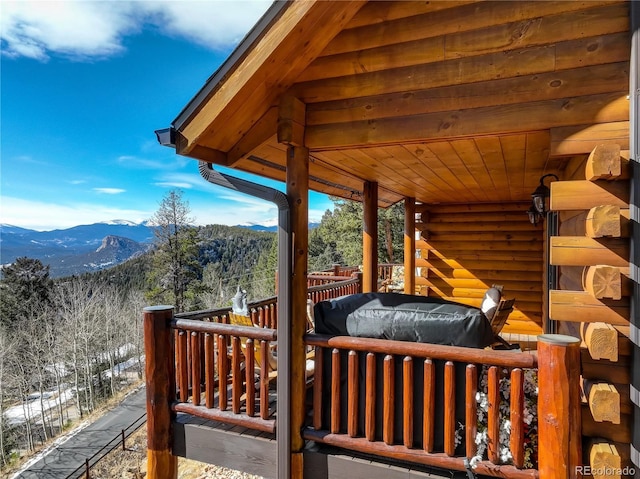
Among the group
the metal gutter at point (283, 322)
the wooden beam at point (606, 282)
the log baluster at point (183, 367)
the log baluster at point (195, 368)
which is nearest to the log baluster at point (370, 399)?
the metal gutter at point (283, 322)

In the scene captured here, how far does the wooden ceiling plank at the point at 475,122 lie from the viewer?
2150mm

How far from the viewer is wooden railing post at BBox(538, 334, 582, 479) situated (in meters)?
2.06

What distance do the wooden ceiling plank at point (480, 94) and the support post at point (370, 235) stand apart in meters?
2.39

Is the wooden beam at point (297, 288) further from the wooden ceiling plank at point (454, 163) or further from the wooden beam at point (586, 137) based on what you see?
the wooden beam at point (586, 137)

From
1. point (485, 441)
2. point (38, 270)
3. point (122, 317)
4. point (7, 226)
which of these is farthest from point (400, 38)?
point (7, 226)

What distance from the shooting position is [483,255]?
7.60 meters

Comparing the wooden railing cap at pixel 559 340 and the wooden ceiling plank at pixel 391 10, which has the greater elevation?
the wooden ceiling plank at pixel 391 10

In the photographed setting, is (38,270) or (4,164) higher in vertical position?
(4,164)

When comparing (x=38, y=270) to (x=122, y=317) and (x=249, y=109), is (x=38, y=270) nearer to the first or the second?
(x=122, y=317)

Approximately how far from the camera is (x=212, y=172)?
2.95m

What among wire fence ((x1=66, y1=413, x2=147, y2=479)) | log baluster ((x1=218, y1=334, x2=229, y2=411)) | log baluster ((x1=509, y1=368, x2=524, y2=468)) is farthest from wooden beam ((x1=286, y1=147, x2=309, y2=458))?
wire fence ((x1=66, y1=413, x2=147, y2=479))

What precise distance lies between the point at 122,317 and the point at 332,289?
23.2m

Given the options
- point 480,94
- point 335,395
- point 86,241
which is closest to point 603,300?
point 480,94

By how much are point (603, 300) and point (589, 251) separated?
289 mm
